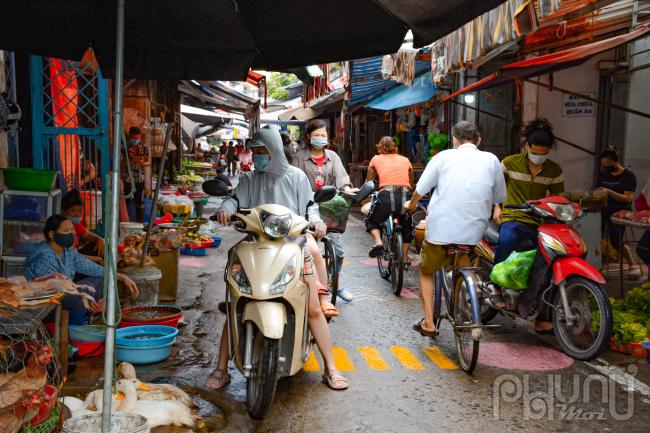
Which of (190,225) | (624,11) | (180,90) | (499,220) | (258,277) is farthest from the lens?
(180,90)

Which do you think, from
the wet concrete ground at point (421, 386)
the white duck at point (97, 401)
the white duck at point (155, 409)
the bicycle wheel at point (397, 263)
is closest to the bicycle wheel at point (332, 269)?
Result: the wet concrete ground at point (421, 386)

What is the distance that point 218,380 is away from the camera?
5051mm

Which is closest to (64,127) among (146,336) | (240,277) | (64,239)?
(64,239)

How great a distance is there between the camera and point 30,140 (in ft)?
26.4

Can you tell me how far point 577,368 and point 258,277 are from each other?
308cm

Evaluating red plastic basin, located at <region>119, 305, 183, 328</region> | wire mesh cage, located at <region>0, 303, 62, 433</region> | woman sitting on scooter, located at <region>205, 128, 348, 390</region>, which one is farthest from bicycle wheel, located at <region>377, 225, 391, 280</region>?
wire mesh cage, located at <region>0, 303, 62, 433</region>

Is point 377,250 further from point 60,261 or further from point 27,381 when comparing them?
point 27,381

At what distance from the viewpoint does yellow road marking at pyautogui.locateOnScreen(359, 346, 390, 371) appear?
568 centimetres

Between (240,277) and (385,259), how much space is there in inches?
195

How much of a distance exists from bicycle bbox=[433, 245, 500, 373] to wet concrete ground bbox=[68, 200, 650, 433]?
202mm

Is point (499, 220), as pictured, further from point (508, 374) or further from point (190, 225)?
point (190, 225)

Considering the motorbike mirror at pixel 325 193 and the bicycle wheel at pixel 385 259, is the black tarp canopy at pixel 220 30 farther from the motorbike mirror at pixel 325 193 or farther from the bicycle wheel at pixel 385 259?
the bicycle wheel at pixel 385 259

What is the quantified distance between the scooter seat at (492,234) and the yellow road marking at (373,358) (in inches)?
66.6

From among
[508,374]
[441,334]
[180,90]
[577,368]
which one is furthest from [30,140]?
[180,90]
